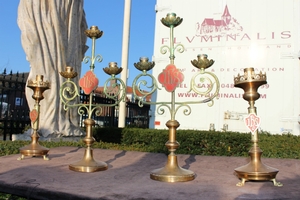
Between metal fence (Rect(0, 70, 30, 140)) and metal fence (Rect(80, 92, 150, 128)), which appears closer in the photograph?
metal fence (Rect(0, 70, 30, 140))

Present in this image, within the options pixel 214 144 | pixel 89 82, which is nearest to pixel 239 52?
pixel 214 144

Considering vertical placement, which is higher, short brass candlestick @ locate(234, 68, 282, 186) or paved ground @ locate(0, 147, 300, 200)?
short brass candlestick @ locate(234, 68, 282, 186)

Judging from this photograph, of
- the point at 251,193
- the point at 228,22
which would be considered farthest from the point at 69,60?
the point at 251,193

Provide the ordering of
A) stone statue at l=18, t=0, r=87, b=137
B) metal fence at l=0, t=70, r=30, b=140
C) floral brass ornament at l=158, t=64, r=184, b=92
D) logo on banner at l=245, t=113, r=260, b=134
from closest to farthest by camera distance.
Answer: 1. logo on banner at l=245, t=113, r=260, b=134
2. floral brass ornament at l=158, t=64, r=184, b=92
3. stone statue at l=18, t=0, r=87, b=137
4. metal fence at l=0, t=70, r=30, b=140

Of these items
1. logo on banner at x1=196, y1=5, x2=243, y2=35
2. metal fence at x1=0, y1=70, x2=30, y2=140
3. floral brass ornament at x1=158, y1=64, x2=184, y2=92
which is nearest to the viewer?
floral brass ornament at x1=158, y1=64, x2=184, y2=92

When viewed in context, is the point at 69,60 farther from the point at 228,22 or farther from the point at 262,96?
the point at 262,96

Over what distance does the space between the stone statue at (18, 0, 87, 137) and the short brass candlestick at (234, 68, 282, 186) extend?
16.4 ft

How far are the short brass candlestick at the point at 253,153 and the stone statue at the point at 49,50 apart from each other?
5.01m

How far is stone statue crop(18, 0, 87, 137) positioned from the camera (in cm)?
724

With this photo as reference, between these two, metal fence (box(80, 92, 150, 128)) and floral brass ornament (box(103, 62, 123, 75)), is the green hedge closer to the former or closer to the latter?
floral brass ornament (box(103, 62, 123, 75))

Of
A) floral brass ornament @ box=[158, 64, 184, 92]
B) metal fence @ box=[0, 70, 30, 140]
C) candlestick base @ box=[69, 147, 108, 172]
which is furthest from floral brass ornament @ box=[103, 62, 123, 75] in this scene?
metal fence @ box=[0, 70, 30, 140]

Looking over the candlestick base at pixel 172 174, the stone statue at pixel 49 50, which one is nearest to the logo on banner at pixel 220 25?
the stone statue at pixel 49 50

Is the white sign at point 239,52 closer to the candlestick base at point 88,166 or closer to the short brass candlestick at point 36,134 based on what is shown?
the short brass candlestick at point 36,134

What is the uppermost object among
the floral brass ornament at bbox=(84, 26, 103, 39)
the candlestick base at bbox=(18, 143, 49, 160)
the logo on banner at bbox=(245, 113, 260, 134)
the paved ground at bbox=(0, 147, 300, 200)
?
the floral brass ornament at bbox=(84, 26, 103, 39)
